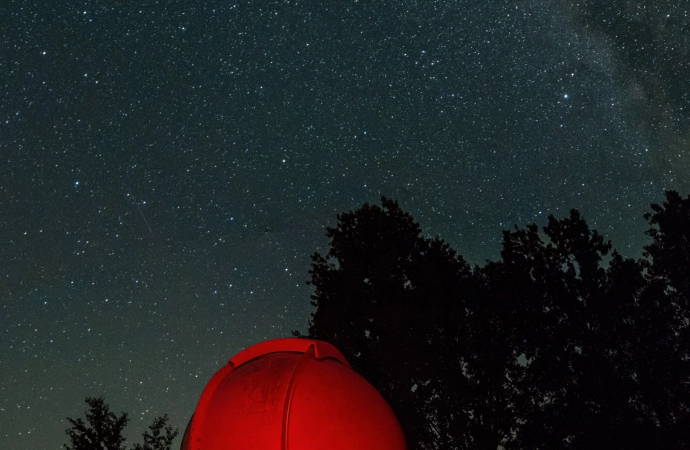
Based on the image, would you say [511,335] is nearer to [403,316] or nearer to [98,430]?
[403,316]

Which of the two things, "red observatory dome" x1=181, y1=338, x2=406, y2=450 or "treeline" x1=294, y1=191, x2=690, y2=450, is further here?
"treeline" x1=294, y1=191, x2=690, y2=450

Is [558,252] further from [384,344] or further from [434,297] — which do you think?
[384,344]

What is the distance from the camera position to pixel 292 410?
377cm

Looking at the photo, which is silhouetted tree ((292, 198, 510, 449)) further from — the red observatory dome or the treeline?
the red observatory dome

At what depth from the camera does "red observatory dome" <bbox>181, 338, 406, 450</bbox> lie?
371 cm

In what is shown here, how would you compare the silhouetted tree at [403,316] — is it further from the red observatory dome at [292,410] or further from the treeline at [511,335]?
the red observatory dome at [292,410]

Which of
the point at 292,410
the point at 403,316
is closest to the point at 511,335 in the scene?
the point at 403,316

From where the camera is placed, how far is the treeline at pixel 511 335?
45.2ft

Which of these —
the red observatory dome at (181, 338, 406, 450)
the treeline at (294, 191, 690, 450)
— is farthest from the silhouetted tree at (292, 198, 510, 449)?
the red observatory dome at (181, 338, 406, 450)

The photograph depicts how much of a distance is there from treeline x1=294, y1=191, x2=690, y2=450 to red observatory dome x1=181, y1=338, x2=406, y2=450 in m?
9.97

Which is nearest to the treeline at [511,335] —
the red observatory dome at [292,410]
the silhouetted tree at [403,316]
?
the silhouetted tree at [403,316]

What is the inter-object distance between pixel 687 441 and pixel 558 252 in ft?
19.9

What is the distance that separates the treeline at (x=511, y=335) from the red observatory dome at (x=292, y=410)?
997cm

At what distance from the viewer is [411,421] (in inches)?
530
